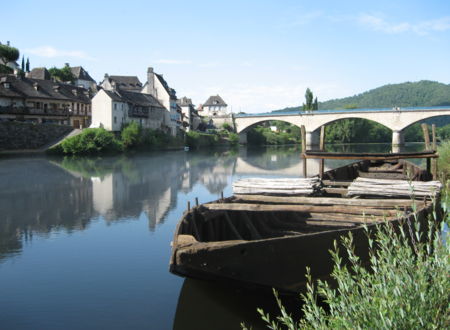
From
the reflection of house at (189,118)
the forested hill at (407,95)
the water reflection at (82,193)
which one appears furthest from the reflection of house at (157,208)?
the forested hill at (407,95)

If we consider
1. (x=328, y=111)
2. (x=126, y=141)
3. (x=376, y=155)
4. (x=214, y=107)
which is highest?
(x=214, y=107)

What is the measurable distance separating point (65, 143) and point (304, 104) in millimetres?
56345

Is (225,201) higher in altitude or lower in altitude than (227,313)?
higher

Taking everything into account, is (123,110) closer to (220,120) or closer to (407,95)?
(220,120)

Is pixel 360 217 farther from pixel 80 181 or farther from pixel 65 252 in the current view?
pixel 80 181

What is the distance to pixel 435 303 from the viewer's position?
3.43 metres

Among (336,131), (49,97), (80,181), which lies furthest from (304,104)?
(80,181)

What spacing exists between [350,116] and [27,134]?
45.3 metres

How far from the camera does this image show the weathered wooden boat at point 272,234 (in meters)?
6.45

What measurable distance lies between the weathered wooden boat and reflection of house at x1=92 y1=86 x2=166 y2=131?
47.4 metres

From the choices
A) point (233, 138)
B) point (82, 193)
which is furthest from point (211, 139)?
point (82, 193)

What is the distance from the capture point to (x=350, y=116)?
69.1 metres

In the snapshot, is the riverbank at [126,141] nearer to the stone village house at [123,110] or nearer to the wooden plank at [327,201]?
the stone village house at [123,110]

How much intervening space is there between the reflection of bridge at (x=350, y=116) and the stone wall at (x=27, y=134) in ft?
122
